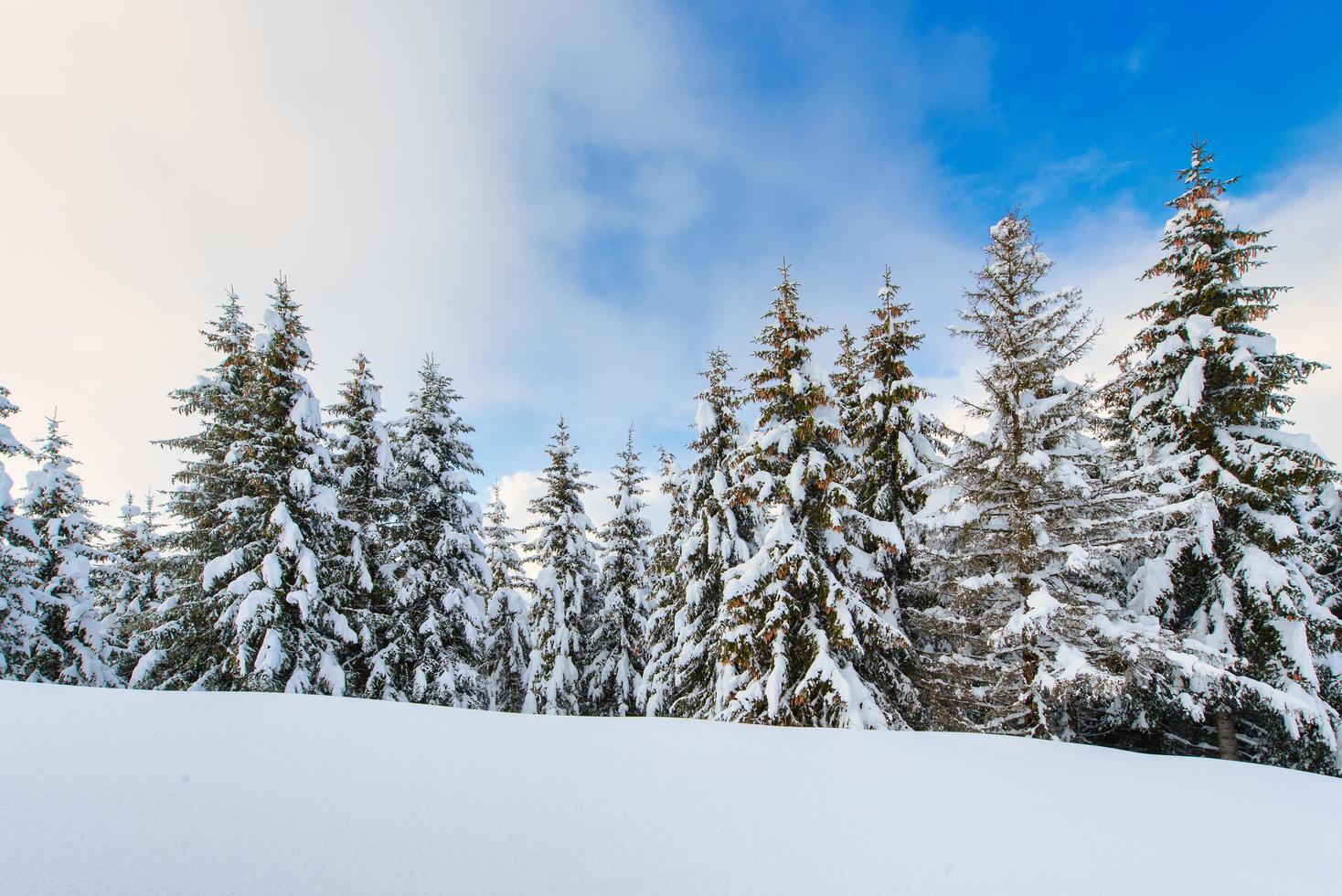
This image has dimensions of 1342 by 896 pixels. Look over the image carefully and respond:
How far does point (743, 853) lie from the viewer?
3881 mm

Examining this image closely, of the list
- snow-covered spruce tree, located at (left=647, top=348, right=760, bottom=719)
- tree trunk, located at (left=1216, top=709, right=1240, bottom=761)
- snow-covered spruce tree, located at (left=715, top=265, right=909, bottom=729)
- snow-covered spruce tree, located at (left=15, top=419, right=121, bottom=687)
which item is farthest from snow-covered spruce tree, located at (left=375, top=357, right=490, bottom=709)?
tree trunk, located at (left=1216, top=709, right=1240, bottom=761)

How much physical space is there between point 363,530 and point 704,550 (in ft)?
30.3

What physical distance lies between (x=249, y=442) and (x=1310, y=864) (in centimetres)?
1814

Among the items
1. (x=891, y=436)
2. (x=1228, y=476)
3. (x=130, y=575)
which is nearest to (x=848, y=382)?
(x=891, y=436)

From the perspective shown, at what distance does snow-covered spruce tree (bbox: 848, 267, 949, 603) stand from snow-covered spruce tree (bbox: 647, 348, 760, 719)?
10.6 feet

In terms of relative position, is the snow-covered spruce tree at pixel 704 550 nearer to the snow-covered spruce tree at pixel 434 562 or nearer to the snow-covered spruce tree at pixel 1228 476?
the snow-covered spruce tree at pixel 434 562

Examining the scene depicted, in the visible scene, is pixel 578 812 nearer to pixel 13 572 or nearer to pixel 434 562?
pixel 434 562

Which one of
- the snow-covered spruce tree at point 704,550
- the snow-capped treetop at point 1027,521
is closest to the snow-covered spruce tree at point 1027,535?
the snow-capped treetop at point 1027,521

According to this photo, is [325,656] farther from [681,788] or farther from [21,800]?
[681,788]

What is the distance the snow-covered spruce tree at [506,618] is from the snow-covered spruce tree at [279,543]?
251 inches

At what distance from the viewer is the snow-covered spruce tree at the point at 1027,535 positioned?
10.0 meters

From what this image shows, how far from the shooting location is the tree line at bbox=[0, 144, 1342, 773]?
10703mm

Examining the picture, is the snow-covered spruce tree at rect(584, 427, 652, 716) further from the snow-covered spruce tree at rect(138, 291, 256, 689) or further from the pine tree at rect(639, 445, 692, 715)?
the snow-covered spruce tree at rect(138, 291, 256, 689)

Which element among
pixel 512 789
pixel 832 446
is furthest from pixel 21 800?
pixel 832 446
